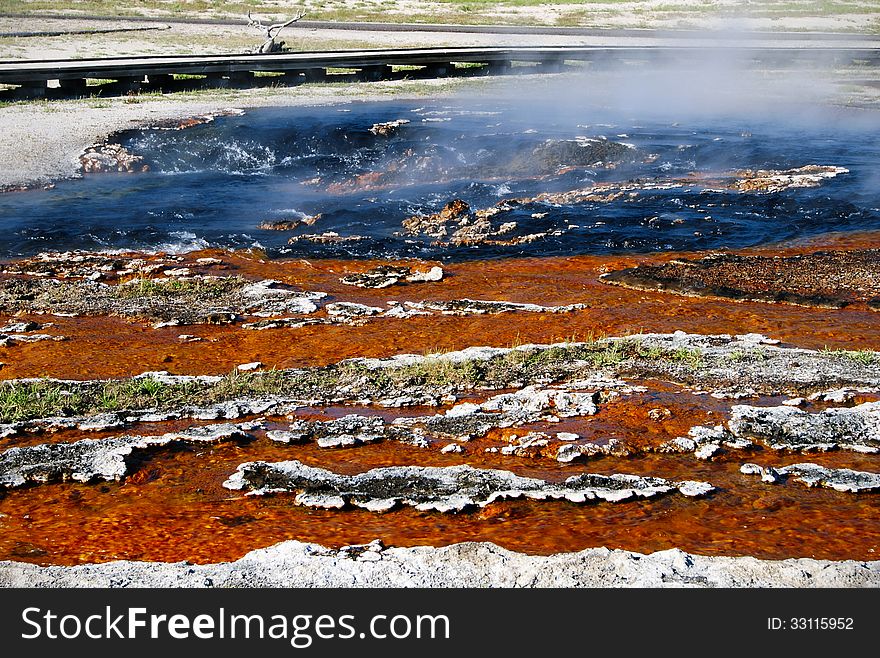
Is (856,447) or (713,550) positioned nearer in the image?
(713,550)

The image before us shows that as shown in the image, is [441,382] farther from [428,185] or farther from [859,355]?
[428,185]

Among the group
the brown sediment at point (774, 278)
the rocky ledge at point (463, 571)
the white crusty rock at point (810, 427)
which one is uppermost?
the rocky ledge at point (463, 571)

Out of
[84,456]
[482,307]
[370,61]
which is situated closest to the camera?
[84,456]

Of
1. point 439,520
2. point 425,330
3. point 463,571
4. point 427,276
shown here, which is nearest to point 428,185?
point 427,276

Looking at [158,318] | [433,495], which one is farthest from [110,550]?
[158,318]

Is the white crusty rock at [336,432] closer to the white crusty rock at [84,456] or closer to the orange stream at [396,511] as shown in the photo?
the orange stream at [396,511]

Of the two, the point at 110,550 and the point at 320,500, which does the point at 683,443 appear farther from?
the point at 110,550

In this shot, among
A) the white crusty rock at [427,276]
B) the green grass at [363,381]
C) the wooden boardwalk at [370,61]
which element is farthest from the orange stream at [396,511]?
the wooden boardwalk at [370,61]
